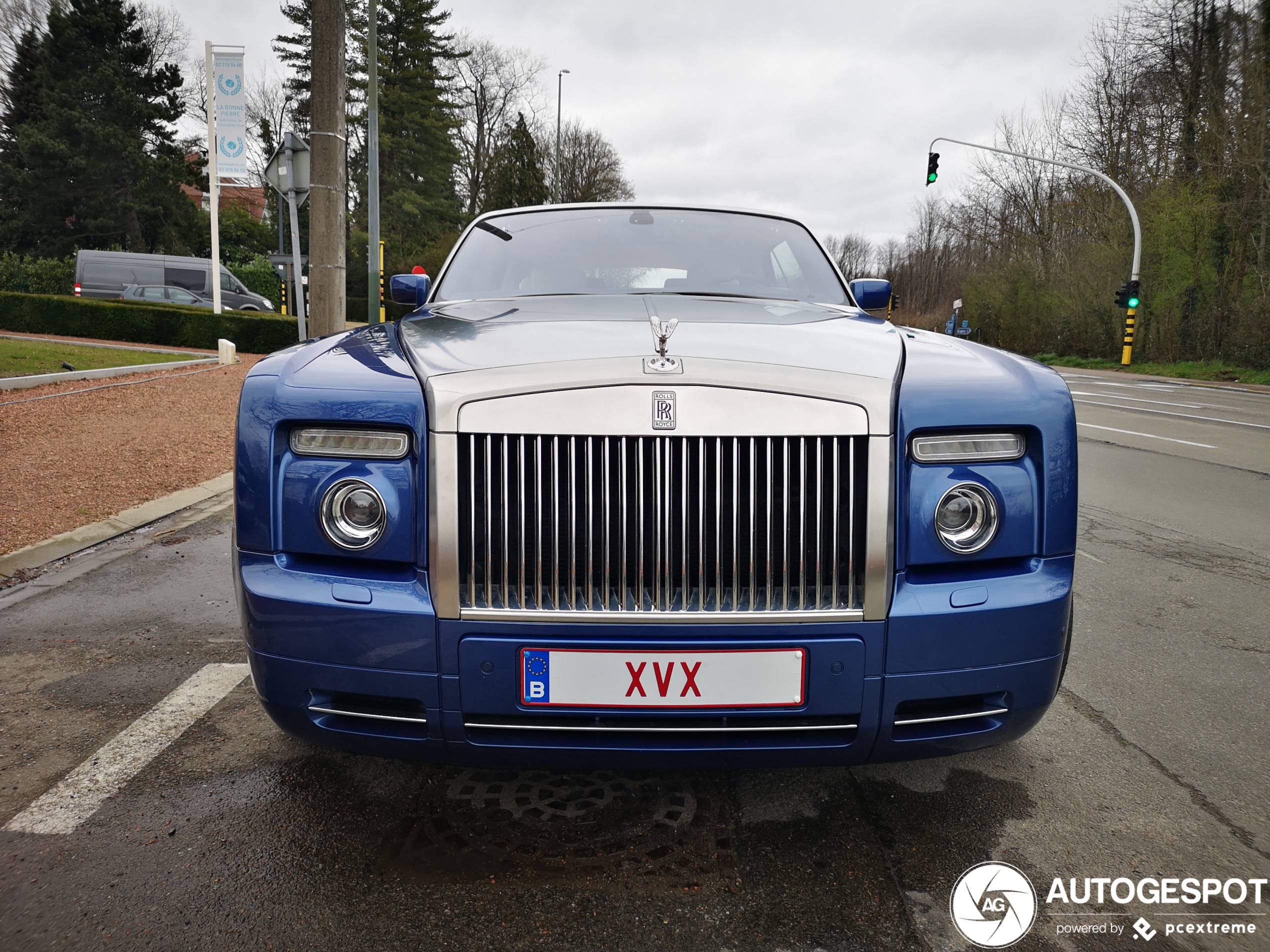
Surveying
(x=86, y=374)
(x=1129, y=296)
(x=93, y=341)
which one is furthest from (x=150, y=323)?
(x=1129, y=296)

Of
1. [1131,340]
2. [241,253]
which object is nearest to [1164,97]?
[1131,340]

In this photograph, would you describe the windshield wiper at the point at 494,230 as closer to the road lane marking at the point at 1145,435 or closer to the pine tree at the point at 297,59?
the road lane marking at the point at 1145,435

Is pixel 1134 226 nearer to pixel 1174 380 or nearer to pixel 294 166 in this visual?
pixel 1174 380

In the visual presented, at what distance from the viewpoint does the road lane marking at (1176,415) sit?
13.4m

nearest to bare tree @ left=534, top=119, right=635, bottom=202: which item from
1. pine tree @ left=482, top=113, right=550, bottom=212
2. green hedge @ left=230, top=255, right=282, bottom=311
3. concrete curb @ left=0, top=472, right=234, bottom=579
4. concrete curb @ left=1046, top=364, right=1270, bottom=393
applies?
pine tree @ left=482, top=113, right=550, bottom=212

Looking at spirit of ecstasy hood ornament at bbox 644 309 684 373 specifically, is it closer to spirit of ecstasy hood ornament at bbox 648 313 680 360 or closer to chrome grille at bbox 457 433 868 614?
spirit of ecstasy hood ornament at bbox 648 313 680 360

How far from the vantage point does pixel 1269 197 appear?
25141mm

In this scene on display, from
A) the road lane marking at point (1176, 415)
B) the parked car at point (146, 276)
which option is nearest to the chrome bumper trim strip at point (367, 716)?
the road lane marking at point (1176, 415)

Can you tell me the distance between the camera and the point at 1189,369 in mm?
26516

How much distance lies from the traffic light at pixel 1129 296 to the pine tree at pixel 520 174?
30582mm

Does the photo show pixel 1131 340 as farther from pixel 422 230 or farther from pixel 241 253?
pixel 241 253

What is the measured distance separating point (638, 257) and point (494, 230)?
672mm

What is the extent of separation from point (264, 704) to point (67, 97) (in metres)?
47.0

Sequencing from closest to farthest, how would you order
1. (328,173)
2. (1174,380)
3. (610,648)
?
(610,648), (328,173), (1174,380)
